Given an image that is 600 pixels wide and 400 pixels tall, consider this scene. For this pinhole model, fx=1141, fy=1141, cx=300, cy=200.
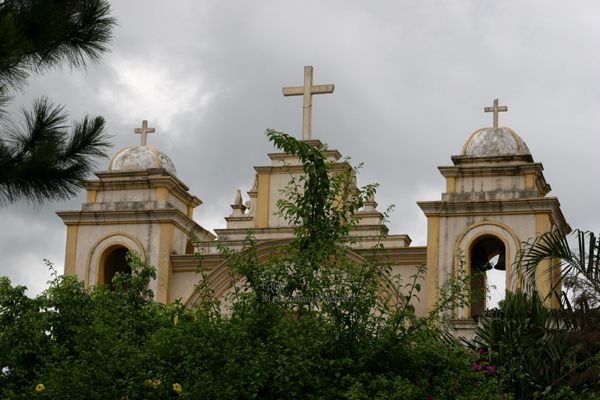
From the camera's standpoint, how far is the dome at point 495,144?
22.1m

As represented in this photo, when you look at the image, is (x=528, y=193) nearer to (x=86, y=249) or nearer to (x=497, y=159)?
(x=497, y=159)

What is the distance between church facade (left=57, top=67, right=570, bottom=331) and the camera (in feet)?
69.7

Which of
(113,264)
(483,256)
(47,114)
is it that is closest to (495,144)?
(483,256)

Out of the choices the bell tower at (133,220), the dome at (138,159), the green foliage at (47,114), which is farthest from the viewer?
the dome at (138,159)

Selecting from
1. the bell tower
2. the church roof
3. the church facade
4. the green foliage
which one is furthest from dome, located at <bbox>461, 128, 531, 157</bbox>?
the green foliage

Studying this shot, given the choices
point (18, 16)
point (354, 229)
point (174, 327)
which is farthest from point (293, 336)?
point (354, 229)

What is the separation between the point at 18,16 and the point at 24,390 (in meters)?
5.93

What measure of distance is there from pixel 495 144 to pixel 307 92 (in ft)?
13.0

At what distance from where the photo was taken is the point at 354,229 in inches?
862

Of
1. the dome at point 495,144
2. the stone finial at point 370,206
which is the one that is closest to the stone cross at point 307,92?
the stone finial at point 370,206

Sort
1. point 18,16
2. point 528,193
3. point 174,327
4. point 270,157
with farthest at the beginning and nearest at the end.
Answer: point 270,157 → point 528,193 → point 174,327 → point 18,16

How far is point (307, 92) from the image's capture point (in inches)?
914

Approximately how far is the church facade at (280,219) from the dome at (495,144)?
19 millimetres

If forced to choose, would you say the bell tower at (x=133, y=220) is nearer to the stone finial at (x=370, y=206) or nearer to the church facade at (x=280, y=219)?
the church facade at (x=280, y=219)
